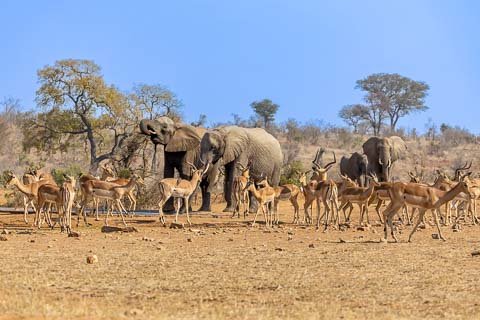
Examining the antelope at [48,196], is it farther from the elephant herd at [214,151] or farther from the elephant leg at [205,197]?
the elephant leg at [205,197]

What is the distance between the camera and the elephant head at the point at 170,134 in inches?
1059

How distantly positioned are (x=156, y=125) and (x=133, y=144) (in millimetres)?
8806

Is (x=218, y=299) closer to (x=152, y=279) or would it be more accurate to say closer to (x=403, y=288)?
(x=152, y=279)

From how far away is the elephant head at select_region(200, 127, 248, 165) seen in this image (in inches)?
1033

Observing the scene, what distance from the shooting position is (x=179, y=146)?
2723 cm

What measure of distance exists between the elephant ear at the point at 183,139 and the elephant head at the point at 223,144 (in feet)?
2.61

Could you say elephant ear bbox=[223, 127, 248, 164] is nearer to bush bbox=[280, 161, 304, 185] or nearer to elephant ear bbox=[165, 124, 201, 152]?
elephant ear bbox=[165, 124, 201, 152]

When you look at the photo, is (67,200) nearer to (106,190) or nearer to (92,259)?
(106,190)

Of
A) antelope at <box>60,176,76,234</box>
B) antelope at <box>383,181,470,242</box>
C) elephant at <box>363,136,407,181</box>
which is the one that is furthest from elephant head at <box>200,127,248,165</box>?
antelope at <box>383,181,470,242</box>

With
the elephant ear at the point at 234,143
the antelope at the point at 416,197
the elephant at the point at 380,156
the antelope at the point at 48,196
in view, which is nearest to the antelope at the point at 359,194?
the antelope at the point at 416,197

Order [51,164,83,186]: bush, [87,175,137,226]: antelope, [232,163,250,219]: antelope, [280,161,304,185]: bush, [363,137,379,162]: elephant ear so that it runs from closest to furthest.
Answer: [87,175,137,226]: antelope, [232,163,250,219]: antelope, [363,137,379,162]: elephant ear, [51,164,83,186]: bush, [280,161,304,185]: bush

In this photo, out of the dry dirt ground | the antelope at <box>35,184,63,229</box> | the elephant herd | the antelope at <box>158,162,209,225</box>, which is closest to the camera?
the dry dirt ground

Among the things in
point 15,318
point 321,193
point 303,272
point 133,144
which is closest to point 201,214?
point 321,193

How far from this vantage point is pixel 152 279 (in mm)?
11266
